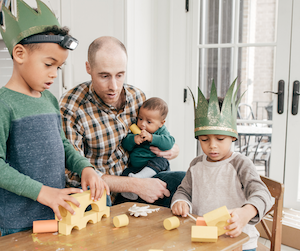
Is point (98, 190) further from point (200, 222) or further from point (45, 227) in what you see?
point (200, 222)

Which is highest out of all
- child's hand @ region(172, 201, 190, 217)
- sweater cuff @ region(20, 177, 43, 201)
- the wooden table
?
sweater cuff @ region(20, 177, 43, 201)

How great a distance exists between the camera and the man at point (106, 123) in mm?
1519

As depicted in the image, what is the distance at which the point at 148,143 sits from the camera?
5.84 ft

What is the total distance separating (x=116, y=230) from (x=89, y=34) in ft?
6.49

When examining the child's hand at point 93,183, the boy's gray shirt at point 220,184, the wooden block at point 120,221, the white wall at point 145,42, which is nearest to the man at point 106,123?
the boy's gray shirt at point 220,184

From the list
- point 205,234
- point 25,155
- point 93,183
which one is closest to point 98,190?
point 93,183

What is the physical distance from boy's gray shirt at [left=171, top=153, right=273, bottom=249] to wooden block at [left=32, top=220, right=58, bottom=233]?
1.51 feet

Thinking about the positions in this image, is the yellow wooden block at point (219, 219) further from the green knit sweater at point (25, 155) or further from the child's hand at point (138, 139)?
the child's hand at point (138, 139)

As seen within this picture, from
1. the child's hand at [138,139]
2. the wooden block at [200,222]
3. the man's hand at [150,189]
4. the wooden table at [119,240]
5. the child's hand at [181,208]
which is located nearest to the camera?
the wooden table at [119,240]

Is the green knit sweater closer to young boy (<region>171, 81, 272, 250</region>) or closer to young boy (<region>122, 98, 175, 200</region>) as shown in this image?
young boy (<region>171, 81, 272, 250</region>)

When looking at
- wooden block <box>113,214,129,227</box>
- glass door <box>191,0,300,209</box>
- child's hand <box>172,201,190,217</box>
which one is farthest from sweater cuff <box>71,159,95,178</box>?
glass door <box>191,0,300,209</box>

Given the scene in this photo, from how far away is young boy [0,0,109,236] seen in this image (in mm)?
937

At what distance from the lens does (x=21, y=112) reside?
957 mm

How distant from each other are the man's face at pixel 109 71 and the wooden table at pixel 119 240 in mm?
757
